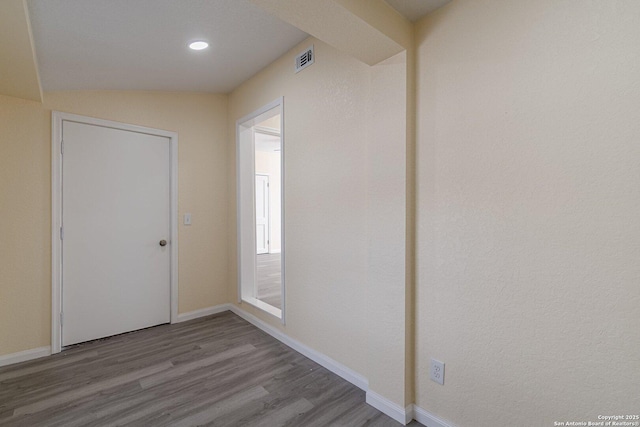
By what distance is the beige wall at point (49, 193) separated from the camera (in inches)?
95.3

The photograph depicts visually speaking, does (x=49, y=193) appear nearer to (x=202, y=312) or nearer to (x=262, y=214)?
(x=202, y=312)

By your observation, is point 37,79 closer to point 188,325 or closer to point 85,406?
point 85,406

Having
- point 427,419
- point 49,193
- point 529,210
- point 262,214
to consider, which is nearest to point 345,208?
point 529,210

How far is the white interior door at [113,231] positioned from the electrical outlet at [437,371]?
2733mm

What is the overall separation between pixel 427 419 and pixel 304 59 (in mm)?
2664

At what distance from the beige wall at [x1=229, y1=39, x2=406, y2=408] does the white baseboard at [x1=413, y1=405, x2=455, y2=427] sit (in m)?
0.13

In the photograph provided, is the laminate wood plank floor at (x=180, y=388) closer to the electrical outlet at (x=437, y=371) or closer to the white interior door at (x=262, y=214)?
the electrical outlet at (x=437, y=371)

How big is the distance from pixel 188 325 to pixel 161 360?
731 mm

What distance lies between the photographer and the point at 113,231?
2.90 meters

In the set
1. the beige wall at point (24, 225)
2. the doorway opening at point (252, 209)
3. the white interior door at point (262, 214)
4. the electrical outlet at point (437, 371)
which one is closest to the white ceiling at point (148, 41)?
the beige wall at point (24, 225)

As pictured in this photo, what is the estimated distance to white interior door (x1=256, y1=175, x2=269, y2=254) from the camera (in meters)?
7.70

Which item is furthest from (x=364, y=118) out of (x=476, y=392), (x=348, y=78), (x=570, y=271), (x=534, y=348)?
(x=476, y=392)

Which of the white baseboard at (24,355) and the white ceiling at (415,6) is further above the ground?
the white ceiling at (415,6)

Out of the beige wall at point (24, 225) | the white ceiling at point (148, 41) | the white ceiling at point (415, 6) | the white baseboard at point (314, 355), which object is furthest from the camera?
the beige wall at point (24, 225)
